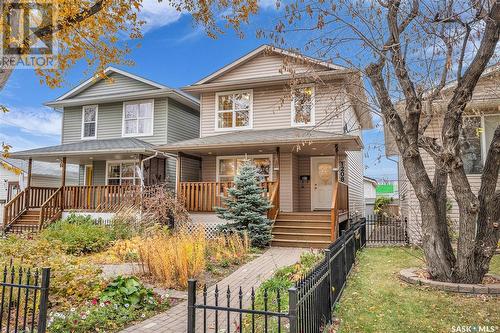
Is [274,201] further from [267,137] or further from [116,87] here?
[116,87]

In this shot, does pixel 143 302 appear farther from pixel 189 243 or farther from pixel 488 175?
pixel 488 175

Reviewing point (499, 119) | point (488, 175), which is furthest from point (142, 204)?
point (499, 119)

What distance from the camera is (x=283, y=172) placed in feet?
52.3

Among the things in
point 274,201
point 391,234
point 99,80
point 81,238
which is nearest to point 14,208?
point 99,80

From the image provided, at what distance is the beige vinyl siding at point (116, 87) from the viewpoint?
19.9 m

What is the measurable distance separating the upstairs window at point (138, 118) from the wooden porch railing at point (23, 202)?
5.05 m

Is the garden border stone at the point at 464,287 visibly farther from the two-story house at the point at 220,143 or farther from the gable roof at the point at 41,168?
the gable roof at the point at 41,168

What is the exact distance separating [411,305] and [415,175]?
260 cm

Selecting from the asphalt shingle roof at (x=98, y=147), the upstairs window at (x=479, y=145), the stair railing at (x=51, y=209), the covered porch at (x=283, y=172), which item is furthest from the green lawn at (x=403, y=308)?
the stair railing at (x=51, y=209)

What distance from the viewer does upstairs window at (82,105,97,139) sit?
20638mm

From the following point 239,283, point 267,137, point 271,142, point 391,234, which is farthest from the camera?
point 267,137

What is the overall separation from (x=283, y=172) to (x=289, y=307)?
12.9 metres

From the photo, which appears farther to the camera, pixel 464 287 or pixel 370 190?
pixel 370 190

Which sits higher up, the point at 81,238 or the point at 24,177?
the point at 24,177
